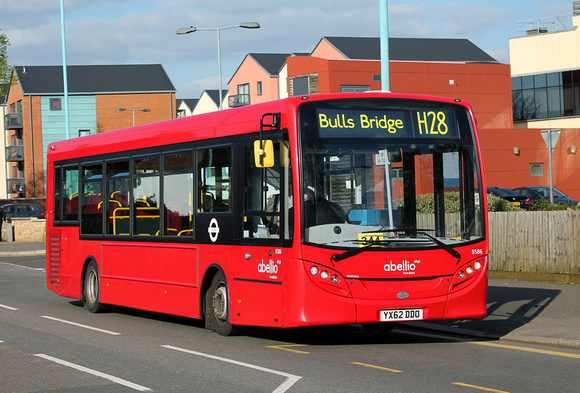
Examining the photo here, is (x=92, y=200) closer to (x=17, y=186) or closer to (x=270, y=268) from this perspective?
(x=270, y=268)

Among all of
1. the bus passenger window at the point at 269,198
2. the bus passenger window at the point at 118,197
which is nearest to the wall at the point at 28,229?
the bus passenger window at the point at 118,197

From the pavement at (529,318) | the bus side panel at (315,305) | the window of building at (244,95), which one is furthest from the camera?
the window of building at (244,95)

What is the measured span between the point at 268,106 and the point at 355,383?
4.05 m

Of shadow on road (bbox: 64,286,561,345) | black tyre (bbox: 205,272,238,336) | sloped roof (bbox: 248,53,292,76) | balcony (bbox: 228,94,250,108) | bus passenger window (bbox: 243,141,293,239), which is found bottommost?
shadow on road (bbox: 64,286,561,345)

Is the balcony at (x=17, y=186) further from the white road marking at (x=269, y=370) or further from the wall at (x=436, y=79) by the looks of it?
the white road marking at (x=269, y=370)

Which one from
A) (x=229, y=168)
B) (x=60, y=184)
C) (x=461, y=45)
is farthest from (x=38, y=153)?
(x=229, y=168)

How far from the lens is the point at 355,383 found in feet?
26.8

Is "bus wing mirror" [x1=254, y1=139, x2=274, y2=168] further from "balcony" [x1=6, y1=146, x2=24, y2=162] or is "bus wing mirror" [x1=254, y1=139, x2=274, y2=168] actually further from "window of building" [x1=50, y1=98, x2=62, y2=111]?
"balcony" [x1=6, y1=146, x2=24, y2=162]

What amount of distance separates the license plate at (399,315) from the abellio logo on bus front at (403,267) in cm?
44

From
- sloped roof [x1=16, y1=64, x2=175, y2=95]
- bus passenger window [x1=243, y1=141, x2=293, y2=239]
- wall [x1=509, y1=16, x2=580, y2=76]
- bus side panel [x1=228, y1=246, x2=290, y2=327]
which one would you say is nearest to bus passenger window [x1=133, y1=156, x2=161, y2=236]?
bus side panel [x1=228, y1=246, x2=290, y2=327]

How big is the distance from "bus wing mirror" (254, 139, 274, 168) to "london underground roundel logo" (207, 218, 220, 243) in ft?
5.24

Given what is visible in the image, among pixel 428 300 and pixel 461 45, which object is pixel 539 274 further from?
pixel 461 45

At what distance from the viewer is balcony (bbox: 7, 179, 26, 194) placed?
8019cm

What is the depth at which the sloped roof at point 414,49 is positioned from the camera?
68.6 metres
